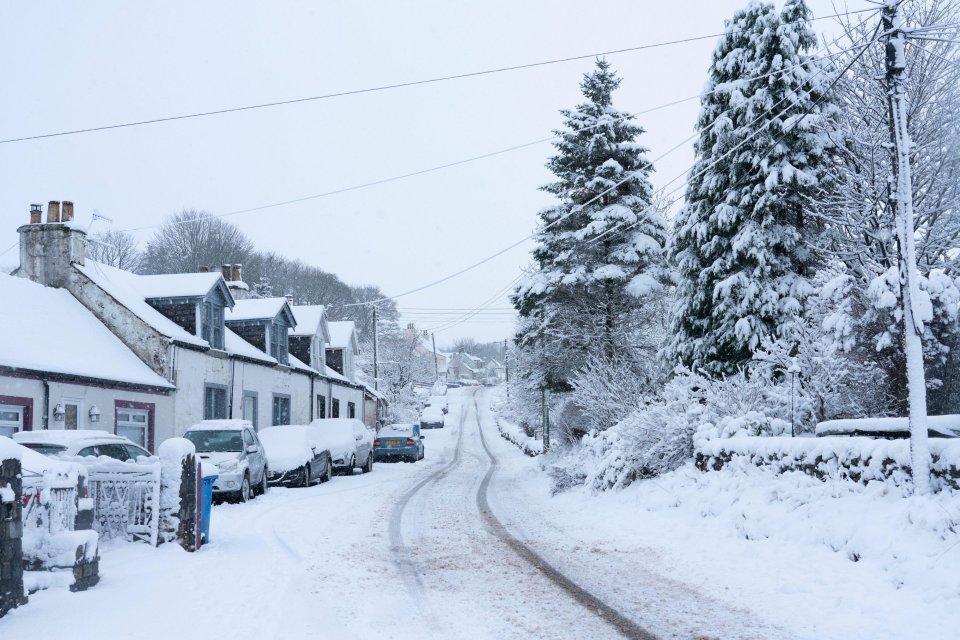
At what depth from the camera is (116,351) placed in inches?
852

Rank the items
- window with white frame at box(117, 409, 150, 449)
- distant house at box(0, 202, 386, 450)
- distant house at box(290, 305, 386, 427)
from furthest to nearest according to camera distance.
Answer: distant house at box(290, 305, 386, 427), window with white frame at box(117, 409, 150, 449), distant house at box(0, 202, 386, 450)

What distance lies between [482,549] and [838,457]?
4.55 meters

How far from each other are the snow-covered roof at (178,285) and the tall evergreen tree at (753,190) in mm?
14449

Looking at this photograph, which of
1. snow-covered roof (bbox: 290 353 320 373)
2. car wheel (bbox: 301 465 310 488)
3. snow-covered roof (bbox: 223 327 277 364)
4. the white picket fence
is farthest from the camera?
snow-covered roof (bbox: 290 353 320 373)

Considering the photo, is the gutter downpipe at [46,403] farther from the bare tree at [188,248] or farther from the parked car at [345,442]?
the bare tree at [188,248]

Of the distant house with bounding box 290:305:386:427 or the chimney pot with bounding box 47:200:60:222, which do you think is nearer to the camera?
the chimney pot with bounding box 47:200:60:222

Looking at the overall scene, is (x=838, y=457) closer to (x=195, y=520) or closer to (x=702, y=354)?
(x=195, y=520)

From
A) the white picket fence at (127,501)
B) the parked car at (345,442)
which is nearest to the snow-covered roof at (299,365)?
the parked car at (345,442)

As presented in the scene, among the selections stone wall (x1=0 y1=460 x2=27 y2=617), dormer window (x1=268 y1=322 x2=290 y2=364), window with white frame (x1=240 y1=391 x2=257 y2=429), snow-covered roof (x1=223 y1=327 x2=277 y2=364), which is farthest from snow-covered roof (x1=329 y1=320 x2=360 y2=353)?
stone wall (x1=0 y1=460 x2=27 y2=617)

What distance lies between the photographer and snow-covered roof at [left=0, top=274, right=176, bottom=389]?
1773 cm

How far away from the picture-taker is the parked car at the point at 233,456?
16.2 meters

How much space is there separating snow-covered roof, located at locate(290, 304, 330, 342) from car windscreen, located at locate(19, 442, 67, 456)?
26.8 m

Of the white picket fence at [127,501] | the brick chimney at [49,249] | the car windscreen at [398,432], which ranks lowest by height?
the car windscreen at [398,432]

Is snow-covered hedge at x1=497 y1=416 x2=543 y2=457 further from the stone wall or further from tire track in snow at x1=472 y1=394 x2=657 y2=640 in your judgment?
the stone wall
